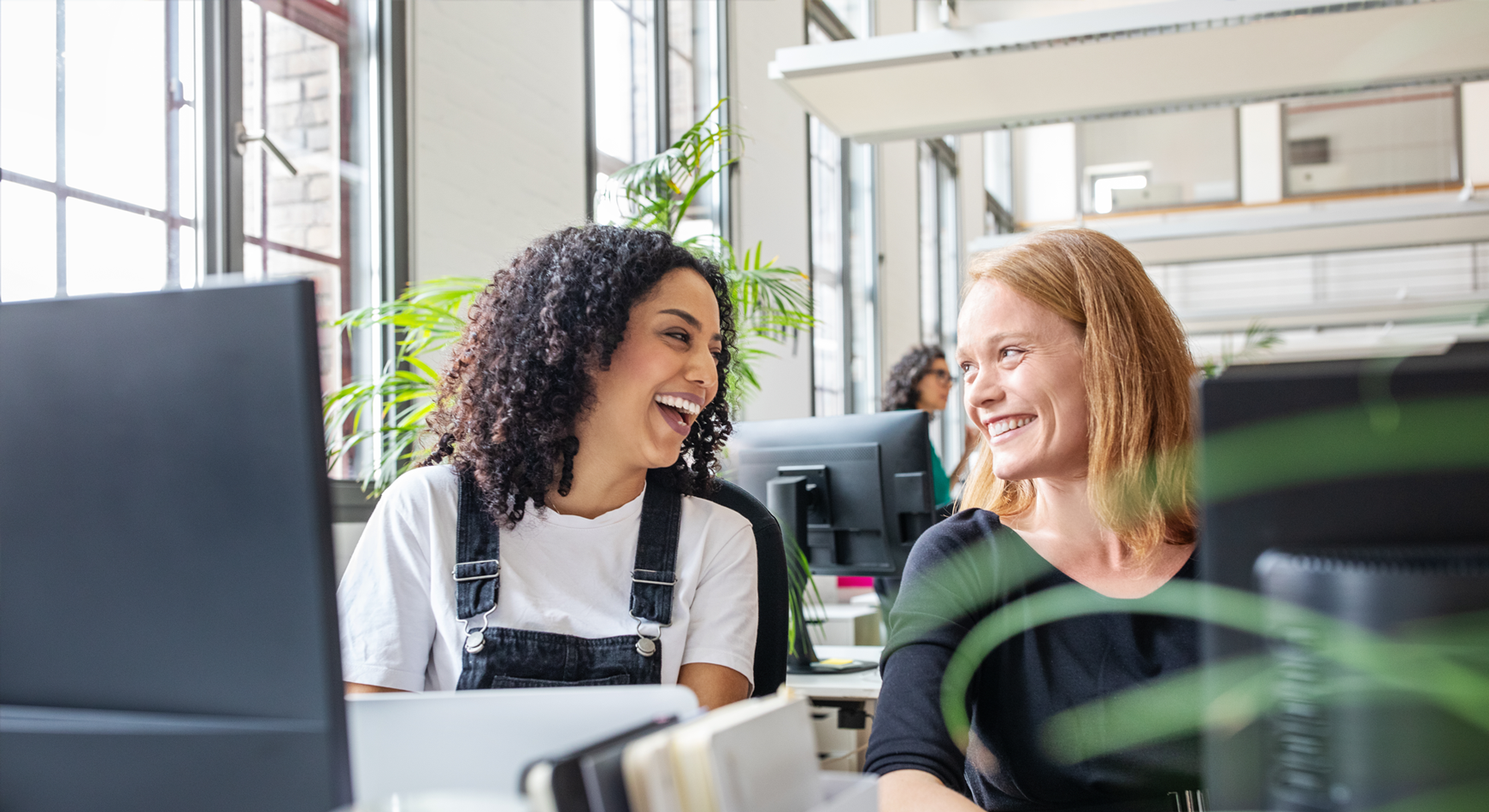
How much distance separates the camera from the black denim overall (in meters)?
1.28

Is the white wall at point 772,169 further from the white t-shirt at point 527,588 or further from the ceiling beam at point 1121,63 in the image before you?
the white t-shirt at point 527,588

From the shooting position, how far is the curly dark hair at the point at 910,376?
4.82 metres

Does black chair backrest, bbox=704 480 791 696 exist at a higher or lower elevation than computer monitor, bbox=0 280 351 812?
lower

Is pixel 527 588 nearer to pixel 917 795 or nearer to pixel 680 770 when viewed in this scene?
pixel 917 795

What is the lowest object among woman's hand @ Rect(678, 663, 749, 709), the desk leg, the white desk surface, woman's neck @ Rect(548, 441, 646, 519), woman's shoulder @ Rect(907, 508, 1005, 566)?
the desk leg

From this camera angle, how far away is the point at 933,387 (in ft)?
15.8

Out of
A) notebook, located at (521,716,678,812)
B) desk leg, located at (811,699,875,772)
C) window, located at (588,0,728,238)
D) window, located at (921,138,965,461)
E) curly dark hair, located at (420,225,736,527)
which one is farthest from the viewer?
window, located at (921,138,965,461)

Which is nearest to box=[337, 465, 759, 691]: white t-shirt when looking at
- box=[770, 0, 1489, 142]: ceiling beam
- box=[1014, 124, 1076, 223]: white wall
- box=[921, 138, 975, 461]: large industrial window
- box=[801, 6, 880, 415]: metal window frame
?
box=[770, 0, 1489, 142]: ceiling beam

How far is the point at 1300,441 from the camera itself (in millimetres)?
493

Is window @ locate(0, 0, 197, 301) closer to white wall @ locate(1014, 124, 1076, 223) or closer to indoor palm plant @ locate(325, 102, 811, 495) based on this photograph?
indoor palm plant @ locate(325, 102, 811, 495)

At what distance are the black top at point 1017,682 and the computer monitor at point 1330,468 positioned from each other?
23.3 inches

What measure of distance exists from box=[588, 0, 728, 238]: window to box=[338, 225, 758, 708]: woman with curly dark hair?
231 centimetres

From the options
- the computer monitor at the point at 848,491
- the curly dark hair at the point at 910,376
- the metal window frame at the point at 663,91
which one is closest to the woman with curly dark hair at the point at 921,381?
the curly dark hair at the point at 910,376

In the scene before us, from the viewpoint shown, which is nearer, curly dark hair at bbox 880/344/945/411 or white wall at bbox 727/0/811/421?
curly dark hair at bbox 880/344/945/411
